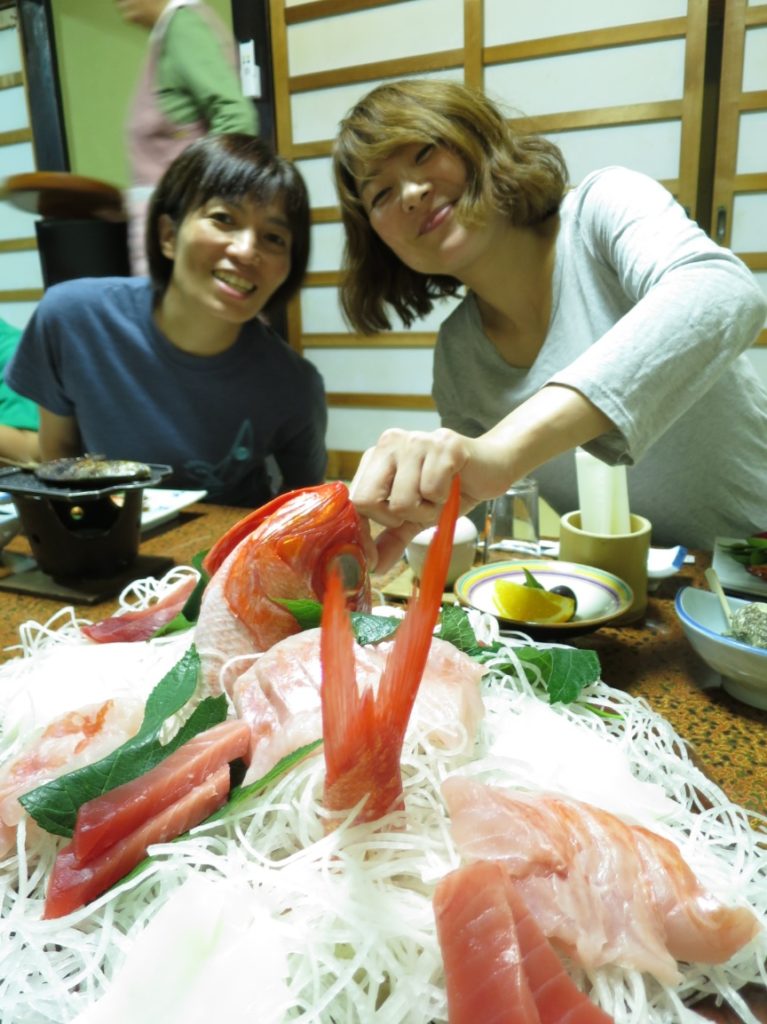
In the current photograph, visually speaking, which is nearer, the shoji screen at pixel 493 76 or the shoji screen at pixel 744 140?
the shoji screen at pixel 744 140

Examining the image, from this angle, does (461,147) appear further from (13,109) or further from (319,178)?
(13,109)

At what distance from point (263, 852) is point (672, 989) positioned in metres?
0.36

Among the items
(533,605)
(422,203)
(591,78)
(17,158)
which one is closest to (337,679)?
(533,605)

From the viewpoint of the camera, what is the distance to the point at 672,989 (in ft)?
1.88

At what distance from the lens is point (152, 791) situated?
2.27 feet

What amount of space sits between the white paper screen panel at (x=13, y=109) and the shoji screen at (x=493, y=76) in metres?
2.52

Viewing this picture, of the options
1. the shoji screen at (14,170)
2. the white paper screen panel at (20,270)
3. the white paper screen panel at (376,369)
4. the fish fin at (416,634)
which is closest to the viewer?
the fish fin at (416,634)

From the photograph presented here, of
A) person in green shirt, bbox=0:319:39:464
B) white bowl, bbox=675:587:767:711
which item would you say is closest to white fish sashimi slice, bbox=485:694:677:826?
white bowl, bbox=675:587:767:711

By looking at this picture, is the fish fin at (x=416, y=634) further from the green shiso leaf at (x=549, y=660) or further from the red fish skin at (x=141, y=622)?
the red fish skin at (x=141, y=622)

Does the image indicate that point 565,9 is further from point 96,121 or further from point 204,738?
point 204,738

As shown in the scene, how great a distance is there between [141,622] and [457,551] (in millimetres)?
597

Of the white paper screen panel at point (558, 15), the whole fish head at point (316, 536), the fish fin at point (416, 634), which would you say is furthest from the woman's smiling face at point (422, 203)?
the white paper screen panel at point (558, 15)

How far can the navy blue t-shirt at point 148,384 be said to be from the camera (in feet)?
8.18

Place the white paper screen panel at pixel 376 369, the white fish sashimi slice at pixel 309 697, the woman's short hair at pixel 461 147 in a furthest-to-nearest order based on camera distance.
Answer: the white paper screen panel at pixel 376 369 < the woman's short hair at pixel 461 147 < the white fish sashimi slice at pixel 309 697
